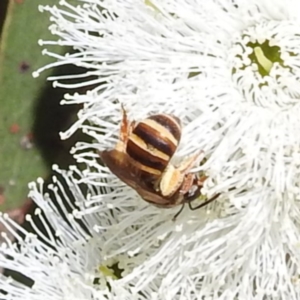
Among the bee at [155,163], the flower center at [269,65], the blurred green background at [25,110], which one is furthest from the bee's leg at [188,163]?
the blurred green background at [25,110]

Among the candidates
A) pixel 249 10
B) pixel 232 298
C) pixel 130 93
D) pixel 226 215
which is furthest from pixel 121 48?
pixel 232 298

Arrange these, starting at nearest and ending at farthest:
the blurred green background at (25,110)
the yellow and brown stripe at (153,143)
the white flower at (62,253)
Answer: the yellow and brown stripe at (153,143), the white flower at (62,253), the blurred green background at (25,110)

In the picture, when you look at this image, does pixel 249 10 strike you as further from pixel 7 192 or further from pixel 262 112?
pixel 7 192

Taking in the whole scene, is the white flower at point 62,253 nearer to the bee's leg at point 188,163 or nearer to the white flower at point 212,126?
the white flower at point 212,126

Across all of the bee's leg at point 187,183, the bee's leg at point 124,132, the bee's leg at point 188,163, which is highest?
the bee's leg at point 124,132

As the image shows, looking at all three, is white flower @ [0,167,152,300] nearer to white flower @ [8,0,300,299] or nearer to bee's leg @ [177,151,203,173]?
white flower @ [8,0,300,299]

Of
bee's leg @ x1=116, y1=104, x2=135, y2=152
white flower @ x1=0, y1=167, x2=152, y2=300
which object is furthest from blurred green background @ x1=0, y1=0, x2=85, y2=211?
bee's leg @ x1=116, y1=104, x2=135, y2=152

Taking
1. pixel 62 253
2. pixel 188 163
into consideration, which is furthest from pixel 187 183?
pixel 62 253
